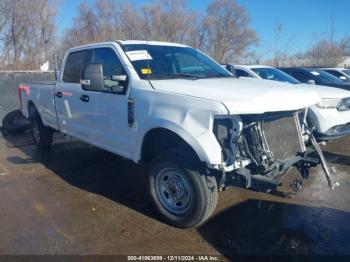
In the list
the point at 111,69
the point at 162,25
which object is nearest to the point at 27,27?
the point at 162,25

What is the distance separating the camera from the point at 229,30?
48.8 m

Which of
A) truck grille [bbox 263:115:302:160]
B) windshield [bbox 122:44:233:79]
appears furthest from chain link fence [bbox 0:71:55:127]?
truck grille [bbox 263:115:302:160]

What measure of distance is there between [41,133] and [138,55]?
380 cm

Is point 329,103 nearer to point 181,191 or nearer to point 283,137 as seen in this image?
point 283,137

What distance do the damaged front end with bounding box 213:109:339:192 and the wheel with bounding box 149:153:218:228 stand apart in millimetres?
220

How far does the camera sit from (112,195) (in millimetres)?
4773

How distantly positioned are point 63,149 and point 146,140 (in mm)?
4054

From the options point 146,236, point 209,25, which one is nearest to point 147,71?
point 146,236

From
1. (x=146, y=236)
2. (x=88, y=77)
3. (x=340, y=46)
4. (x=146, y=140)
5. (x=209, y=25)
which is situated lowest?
(x=146, y=236)

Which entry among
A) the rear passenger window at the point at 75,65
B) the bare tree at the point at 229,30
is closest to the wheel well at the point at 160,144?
the rear passenger window at the point at 75,65

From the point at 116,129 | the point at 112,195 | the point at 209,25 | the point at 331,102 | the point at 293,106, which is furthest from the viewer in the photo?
the point at 209,25

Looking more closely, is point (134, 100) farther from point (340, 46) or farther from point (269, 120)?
point (340, 46)

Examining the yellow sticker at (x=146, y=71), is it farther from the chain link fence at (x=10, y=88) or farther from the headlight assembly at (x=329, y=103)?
the chain link fence at (x=10, y=88)

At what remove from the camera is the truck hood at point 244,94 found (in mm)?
3125
